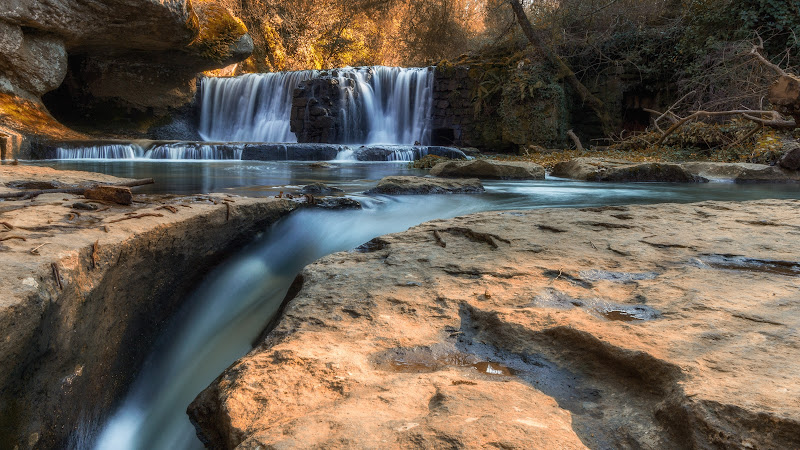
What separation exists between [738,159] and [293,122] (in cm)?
1144

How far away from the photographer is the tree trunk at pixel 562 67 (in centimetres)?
1352

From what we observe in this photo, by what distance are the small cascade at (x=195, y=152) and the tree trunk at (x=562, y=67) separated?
315 inches

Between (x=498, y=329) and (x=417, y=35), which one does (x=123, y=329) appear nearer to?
(x=498, y=329)

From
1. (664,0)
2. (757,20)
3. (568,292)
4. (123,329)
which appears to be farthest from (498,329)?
(664,0)

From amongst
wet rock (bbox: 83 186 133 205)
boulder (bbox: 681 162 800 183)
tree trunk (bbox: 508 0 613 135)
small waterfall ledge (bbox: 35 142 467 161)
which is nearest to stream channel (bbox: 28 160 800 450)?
wet rock (bbox: 83 186 133 205)

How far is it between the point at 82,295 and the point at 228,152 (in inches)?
418

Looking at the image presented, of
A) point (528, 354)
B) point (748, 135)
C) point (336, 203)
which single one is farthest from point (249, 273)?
point (748, 135)

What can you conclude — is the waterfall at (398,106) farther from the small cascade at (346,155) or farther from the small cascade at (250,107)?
the small cascade at (346,155)

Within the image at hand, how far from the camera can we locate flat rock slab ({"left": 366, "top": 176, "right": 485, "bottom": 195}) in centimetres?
555

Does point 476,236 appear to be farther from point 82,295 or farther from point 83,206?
point 83,206

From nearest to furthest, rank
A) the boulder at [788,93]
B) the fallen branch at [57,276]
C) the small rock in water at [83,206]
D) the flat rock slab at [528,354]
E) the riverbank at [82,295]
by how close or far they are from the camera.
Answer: the flat rock slab at [528,354]
the riverbank at [82,295]
the fallen branch at [57,276]
the small rock in water at [83,206]
the boulder at [788,93]

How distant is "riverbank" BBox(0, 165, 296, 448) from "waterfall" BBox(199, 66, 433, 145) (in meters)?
13.1

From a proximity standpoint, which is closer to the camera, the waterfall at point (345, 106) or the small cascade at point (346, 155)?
the small cascade at point (346, 155)

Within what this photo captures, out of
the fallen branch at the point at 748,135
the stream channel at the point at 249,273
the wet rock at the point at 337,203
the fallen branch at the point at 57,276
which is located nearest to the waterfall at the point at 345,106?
the fallen branch at the point at 748,135
